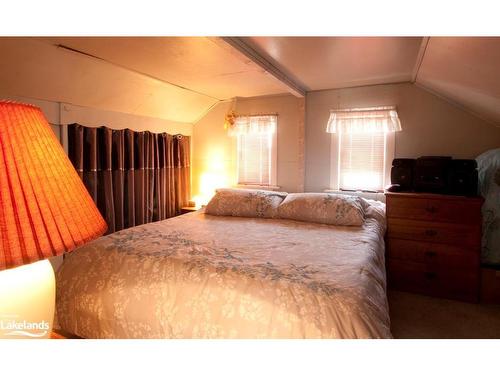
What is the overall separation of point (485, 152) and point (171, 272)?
116 inches

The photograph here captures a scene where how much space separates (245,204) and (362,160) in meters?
1.42

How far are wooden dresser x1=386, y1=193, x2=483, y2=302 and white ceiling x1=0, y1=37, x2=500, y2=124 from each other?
871mm

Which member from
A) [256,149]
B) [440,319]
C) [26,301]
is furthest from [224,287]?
[256,149]

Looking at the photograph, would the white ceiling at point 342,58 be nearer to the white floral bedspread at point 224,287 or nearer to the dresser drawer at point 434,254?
the white floral bedspread at point 224,287

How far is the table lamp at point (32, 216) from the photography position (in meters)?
0.54

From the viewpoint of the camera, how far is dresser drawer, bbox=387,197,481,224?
7.51 ft

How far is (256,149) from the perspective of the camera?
143 inches

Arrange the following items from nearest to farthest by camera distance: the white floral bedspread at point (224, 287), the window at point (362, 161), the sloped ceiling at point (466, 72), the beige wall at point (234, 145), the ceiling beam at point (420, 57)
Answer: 1. the white floral bedspread at point (224, 287)
2. the sloped ceiling at point (466, 72)
3. the ceiling beam at point (420, 57)
4. the window at point (362, 161)
5. the beige wall at point (234, 145)

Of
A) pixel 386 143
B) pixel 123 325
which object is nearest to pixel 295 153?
pixel 386 143

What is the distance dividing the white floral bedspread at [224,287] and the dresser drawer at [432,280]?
2.90 feet

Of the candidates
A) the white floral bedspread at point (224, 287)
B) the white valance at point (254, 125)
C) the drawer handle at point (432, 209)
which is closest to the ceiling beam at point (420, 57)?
the drawer handle at point (432, 209)

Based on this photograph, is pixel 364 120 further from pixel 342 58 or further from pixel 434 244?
pixel 434 244

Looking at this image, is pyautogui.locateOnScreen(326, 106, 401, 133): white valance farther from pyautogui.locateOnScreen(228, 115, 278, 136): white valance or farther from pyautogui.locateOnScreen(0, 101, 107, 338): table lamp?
pyautogui.locateOnScreen(0, 101, 107, 338): table lamp
